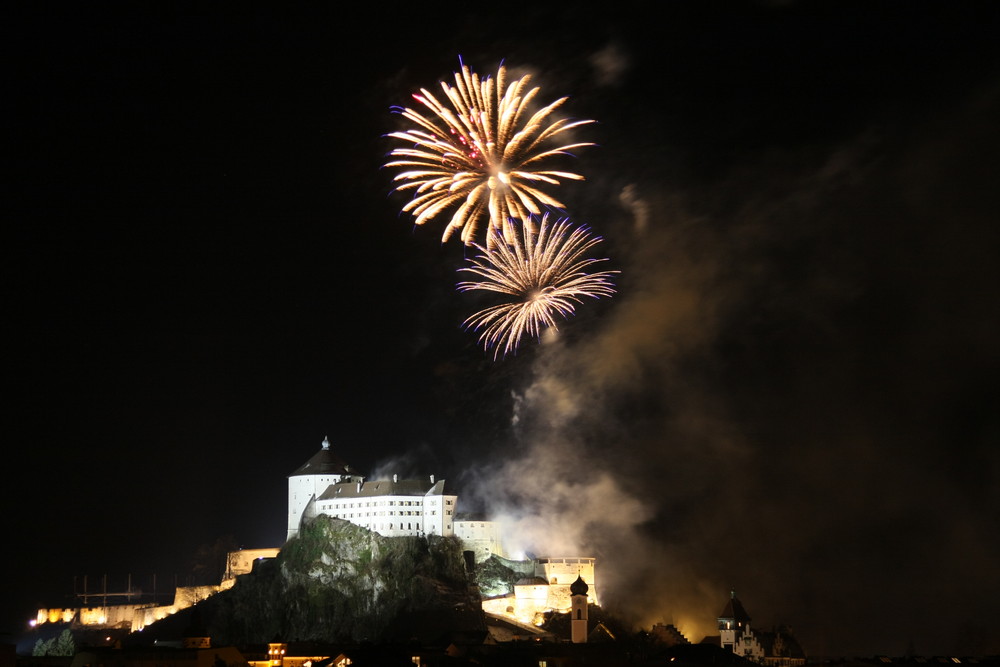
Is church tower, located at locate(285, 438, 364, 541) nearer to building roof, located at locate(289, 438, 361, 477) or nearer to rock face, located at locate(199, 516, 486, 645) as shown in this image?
building roof, located at locate(289, 438, 361, 477)

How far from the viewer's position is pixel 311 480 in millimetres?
82688

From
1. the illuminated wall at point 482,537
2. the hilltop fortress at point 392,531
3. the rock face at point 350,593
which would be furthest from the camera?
the illuminated wall at point 482,537

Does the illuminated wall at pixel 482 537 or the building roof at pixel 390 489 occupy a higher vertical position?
the building roof at pixel 390 489

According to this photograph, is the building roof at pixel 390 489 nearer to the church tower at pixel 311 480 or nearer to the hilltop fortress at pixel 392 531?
the hilltop fortress at pixel 392 531

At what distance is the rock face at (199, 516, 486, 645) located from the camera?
2552 inches

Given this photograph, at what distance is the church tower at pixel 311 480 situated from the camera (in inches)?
3226

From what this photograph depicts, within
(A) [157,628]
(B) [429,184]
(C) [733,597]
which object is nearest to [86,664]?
(A) [157,628]

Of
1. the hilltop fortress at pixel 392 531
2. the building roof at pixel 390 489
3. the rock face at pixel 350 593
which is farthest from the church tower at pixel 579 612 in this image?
the building roof at pixel 390 489

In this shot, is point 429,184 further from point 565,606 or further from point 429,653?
point 565,606

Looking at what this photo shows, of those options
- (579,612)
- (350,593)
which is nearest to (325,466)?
(350,593)

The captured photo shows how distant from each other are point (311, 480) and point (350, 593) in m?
16.1

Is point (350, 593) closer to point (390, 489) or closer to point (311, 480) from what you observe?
point (390, 489)

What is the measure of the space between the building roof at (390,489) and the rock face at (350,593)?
4093 mm

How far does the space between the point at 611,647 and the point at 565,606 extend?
495 inches
